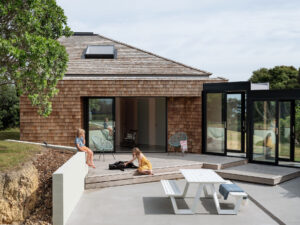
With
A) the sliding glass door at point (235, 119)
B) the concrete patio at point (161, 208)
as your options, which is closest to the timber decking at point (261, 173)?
the concrete patio at point (161, 208)

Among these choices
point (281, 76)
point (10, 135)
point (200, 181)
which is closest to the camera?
point (200, 181)

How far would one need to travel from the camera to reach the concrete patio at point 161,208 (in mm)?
5836

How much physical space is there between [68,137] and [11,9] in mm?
5331

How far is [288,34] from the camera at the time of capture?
→ 43.9m

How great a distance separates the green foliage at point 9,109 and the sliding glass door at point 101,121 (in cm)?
933

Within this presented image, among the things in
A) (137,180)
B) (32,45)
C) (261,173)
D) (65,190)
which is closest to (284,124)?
(261,173)

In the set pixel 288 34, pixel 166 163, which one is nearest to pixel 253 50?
pixel 288 34

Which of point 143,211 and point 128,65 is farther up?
point 128,65

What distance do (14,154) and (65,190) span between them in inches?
129

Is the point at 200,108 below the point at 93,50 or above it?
below

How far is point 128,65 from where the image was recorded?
13594 millimetres

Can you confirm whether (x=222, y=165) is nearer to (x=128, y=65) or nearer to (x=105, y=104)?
(x=105, y=104)

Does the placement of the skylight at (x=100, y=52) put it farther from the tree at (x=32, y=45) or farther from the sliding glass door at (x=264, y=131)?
the sliding glass door at (x=264, y=131)

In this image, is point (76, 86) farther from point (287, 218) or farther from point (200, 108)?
point (287, 218)
